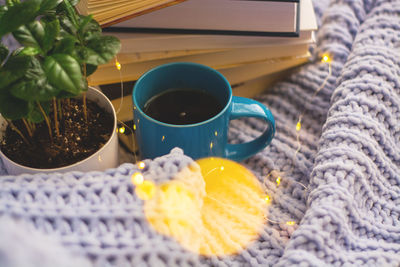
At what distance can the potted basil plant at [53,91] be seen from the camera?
391mm

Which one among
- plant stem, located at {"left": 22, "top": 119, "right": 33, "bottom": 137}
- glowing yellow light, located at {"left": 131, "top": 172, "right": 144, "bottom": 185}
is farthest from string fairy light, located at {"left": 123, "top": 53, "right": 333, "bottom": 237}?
plant stem, located at {"left": 22, "top": 119, "right": 33, "bottom": 137}

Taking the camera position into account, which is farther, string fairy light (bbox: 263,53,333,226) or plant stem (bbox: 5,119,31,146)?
string fairy light (bbox: 263,53,333,226)

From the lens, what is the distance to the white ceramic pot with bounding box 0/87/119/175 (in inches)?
19.1

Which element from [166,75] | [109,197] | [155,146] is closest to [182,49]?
[166,75]

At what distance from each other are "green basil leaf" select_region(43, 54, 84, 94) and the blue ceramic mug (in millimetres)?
144

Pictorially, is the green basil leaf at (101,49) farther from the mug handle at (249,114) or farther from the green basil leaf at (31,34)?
the mug handle at (249,114)

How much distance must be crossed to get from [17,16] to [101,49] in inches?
3.3

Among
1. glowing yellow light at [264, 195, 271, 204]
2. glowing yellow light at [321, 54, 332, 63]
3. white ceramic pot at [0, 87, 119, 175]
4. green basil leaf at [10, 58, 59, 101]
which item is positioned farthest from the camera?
glowing yellow light at [321, 54, 332, 63]

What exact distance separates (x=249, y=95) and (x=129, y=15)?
0.28 m

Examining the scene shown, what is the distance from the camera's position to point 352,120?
571mm

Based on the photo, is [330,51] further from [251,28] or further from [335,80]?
[251,28]

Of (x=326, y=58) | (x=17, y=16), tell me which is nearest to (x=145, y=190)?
(x=17, y=16)

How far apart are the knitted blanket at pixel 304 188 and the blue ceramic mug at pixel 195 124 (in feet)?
Result: 0.13

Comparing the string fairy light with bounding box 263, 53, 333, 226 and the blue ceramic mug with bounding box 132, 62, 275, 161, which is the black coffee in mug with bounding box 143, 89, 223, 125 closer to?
the blue ceramic mug with bounding box 132, 62, 275, 161
